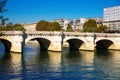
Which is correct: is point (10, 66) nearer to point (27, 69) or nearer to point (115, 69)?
point (27, 69)

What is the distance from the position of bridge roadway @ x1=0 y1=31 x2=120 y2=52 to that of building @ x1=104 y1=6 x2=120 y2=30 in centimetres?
6759

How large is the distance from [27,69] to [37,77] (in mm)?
5871

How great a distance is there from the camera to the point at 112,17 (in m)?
150

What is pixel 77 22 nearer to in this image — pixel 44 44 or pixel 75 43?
pixel 75 43

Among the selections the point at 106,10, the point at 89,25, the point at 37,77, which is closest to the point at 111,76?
the point at 37,77

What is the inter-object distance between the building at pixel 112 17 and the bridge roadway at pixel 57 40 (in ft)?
222

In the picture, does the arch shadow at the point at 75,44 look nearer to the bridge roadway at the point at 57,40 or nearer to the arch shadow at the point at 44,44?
the bridge roadway at the point at 57,40

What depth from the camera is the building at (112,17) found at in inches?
5699

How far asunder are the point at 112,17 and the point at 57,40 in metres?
89.7

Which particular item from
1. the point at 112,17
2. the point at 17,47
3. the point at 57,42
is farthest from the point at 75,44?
the point at 112,17

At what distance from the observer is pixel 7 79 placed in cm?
3262

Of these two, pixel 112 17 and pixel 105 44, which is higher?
pixel 112 17

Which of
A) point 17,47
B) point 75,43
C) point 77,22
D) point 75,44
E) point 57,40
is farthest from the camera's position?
point 77,22

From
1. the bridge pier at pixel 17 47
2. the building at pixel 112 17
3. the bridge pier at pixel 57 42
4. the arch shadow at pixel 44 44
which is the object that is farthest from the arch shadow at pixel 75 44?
the building at pixel 112 17
